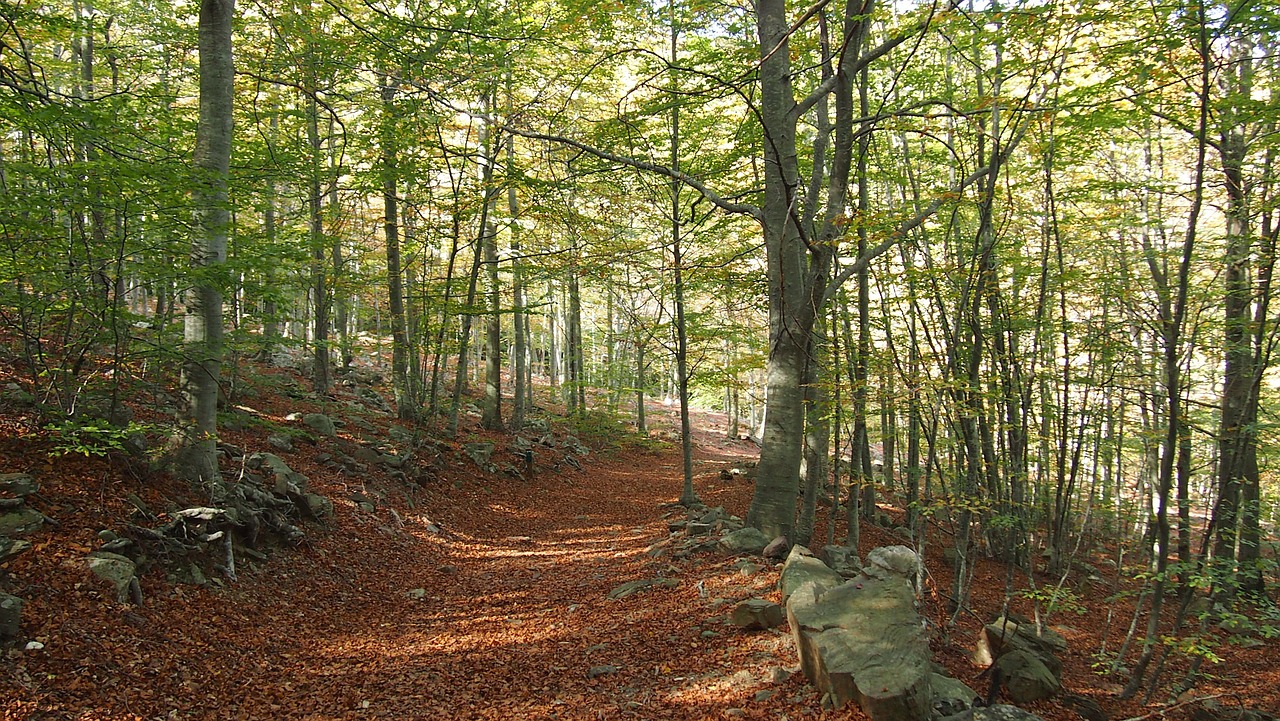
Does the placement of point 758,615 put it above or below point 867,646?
below

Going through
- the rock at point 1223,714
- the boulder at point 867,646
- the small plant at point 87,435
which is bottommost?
the rock at point 1223,714

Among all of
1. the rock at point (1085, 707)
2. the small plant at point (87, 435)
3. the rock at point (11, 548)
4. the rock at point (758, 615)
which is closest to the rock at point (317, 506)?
the small plant at point (87, 435)

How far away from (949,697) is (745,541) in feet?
10.1

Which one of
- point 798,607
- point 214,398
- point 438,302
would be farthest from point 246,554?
point 438,302

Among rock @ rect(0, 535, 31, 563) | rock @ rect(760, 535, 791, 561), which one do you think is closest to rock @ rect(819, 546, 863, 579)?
rock @ rect(760, 535, 791, 561)

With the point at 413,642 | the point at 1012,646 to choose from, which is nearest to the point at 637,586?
the point at 413,642

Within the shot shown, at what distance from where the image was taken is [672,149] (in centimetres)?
1084

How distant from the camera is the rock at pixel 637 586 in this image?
20.7 feet

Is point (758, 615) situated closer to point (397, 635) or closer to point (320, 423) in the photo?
point (397, 635)

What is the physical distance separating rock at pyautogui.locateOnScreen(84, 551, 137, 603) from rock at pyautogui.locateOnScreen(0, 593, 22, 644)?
0.65 m

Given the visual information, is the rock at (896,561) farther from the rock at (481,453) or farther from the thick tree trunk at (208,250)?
the rock at (481,453)

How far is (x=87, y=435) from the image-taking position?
5141 millimetres

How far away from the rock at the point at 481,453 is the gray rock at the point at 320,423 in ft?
9.03

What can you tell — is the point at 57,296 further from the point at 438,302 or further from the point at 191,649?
the point at 438,302
